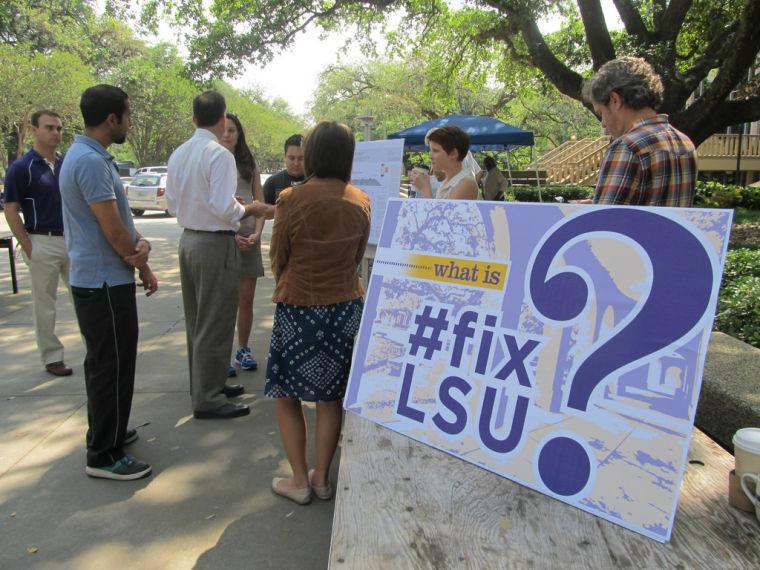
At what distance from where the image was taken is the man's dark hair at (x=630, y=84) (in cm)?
251

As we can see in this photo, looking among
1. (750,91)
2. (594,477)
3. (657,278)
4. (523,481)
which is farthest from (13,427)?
(750,91)

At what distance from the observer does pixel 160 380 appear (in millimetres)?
4430

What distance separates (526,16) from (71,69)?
1033 inches

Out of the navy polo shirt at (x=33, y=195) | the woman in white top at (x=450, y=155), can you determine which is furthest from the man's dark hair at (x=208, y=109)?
the navy polo shirt at (x=33, y=195)

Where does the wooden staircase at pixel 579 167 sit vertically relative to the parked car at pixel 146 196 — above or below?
above

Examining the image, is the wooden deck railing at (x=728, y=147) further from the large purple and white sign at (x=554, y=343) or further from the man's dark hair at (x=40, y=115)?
the large purple and white sign at (x=554, y=343)

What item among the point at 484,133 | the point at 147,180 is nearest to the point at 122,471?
the point at 484,133

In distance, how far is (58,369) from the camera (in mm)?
4492

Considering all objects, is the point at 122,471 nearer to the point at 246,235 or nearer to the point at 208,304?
the point at 208,304

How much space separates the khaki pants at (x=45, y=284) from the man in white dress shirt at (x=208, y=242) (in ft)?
5.06

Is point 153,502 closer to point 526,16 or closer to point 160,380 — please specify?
point 160,380

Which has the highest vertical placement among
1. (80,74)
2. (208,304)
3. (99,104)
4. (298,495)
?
(80,74)

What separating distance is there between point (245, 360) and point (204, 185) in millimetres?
1706

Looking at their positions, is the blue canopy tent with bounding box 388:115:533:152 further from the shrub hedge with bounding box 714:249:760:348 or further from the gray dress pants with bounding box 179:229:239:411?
the gray dress pants with bounding box 179:229:239:411
